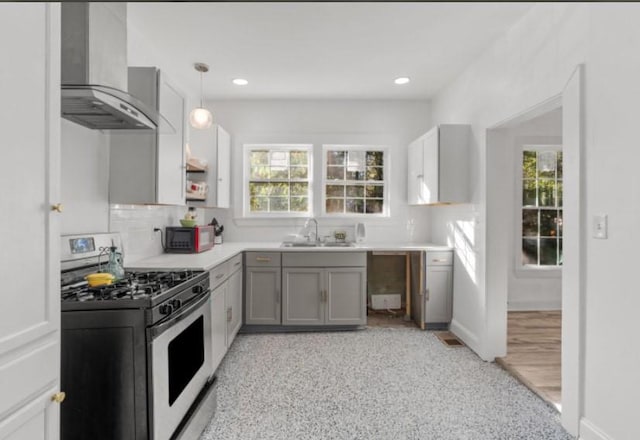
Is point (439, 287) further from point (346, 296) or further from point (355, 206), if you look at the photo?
point (355, 206)

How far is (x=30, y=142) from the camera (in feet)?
3.40

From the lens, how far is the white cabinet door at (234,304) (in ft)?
9.87

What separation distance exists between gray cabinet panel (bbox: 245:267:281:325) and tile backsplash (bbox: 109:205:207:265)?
0.91m

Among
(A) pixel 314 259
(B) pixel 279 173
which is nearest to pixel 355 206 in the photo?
(B) pixel 279 173

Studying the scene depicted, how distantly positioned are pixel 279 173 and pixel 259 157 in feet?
1.04

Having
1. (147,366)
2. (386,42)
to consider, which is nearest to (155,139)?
(147,366)

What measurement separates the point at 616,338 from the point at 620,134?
0.98m

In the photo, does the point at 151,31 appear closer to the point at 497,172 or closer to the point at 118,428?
the point at 118,428

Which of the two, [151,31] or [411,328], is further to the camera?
[411,328]

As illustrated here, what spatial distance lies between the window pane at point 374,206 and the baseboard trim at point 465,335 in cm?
155

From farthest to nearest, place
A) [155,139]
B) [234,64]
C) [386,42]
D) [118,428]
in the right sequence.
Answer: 1. [234,64]
2. [386,42]
3. [155,139]
4. [118,428]

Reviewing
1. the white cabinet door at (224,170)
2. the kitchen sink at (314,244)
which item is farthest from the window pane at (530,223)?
the white cabinet door at (224,170)

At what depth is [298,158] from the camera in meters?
4.39

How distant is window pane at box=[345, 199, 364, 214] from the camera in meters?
4.39
